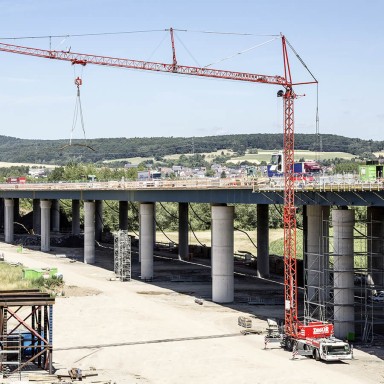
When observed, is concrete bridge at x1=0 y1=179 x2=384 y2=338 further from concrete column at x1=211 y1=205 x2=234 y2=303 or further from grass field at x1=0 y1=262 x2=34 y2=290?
grass field at x1=0 y1=262 x2=34 y2=290

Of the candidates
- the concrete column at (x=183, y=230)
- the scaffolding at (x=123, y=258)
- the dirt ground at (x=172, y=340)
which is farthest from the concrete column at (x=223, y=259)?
the concrete column at (x=183, y=230)

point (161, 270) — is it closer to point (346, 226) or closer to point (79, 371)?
point (346, 226)

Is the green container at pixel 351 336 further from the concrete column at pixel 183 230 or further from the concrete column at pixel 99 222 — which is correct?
the concrete column at pixel 99 222

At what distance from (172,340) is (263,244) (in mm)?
42029

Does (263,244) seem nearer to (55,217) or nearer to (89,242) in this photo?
(89,242)

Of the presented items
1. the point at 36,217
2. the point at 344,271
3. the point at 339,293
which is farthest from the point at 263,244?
the point at 36,217

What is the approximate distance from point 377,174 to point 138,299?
88.4 feet

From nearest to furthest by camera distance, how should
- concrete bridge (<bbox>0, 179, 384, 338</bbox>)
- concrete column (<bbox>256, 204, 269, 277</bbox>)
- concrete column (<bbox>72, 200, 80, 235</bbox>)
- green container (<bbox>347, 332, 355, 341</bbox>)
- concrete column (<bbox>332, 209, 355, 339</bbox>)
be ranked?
green container (<bbox>347, 332, 355, 341</bbox>), concrete column (<bbox>332, 209, 355, 339</bbox>), concrete bridge (<bbox>0, 179, 384, 338</bbox>), concrete column (<bbox>256, 204, 269, 277</bbox>), concrete column (<bbox>72, 200, 80, 235</bbox>)

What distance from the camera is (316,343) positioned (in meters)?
52.9

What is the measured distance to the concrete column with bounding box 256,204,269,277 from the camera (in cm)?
9881

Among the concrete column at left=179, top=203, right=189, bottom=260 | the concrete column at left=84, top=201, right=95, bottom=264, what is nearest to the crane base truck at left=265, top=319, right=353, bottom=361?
the concrete column at left=84, top=201, right=95, bottom=264

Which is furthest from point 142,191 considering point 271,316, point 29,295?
point 29,295

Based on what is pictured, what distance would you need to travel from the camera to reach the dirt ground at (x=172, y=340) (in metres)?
48.1

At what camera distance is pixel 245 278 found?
3853 inches
